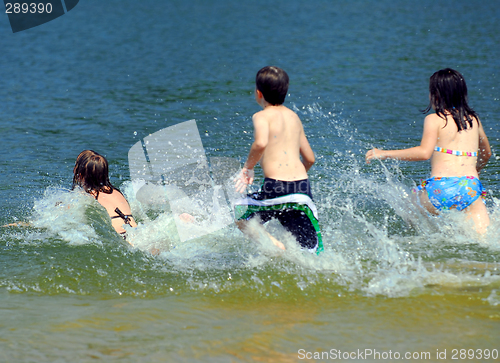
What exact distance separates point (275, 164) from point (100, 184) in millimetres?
2142

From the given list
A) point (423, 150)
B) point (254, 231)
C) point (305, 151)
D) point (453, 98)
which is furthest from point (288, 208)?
point (453, 98)

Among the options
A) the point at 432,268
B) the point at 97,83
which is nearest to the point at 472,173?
the point at 432,268

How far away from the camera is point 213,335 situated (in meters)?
3.70

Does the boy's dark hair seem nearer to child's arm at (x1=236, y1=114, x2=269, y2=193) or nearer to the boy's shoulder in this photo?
the boy's shoulder

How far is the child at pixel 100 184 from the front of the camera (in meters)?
5.61

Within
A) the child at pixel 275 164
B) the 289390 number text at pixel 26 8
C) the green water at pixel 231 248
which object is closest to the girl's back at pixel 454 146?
the green water at pixel 231 248

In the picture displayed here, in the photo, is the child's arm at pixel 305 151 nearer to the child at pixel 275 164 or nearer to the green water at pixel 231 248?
the child at pixel 275 164

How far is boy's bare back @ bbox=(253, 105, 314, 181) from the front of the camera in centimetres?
427

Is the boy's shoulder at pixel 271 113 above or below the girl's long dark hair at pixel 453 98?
below

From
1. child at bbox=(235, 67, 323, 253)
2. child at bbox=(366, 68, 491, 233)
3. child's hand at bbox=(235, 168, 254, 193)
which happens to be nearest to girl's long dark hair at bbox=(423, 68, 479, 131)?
child at bbox=(366, 68, 491, 233)

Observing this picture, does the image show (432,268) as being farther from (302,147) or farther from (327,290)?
(302,147)

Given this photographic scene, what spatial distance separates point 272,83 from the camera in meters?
4.28

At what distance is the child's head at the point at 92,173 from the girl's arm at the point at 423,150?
2.56m

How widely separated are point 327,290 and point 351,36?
793 inches
